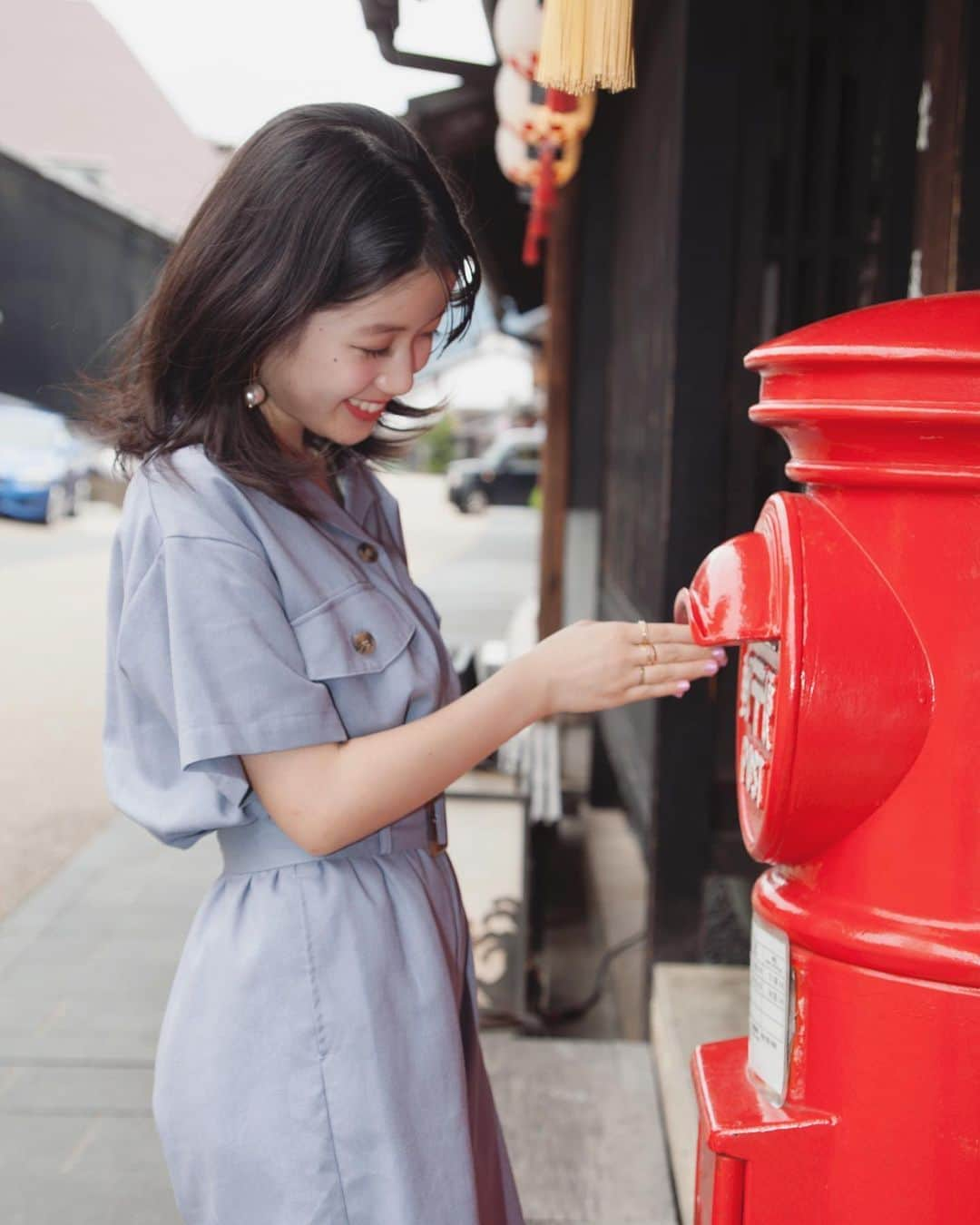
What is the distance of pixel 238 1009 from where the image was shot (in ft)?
4.77

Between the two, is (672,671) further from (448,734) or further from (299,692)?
(299,692)

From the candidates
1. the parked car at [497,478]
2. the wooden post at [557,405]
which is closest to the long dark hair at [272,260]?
the wooden post at [557,405]

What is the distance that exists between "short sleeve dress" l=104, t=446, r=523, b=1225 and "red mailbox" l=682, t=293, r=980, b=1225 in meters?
0.37

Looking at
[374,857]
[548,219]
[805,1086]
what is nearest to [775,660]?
[805,1086]

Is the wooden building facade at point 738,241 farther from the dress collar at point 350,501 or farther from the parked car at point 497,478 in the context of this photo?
the parked car at point 497,478

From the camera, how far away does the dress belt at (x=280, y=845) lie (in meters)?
1.48

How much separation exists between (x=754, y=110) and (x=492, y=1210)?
7.35 ft

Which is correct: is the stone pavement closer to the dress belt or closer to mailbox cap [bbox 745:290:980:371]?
the dress belt

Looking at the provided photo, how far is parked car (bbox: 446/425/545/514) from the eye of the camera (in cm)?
2873

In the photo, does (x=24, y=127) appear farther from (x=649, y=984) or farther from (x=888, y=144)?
(x=649, y=984)

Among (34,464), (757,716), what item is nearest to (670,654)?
(757,716)

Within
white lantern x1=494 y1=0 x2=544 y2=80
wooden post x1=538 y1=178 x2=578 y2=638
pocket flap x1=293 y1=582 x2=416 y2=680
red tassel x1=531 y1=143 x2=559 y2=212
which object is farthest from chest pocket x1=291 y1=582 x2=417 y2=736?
wooden post x1=538 y1=178 x2=578 y2=638

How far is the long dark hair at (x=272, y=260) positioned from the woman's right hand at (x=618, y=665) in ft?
1.12

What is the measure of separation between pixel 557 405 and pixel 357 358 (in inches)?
218
